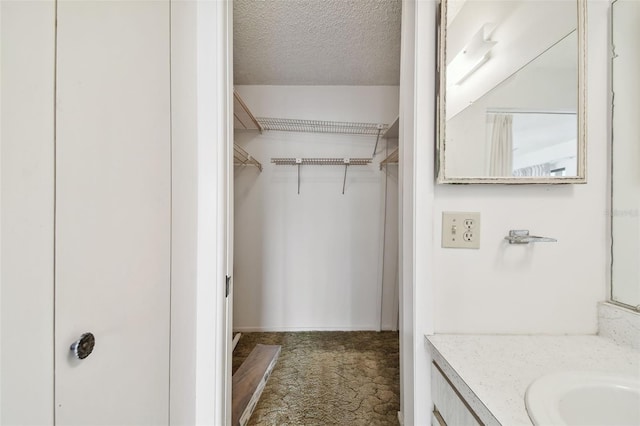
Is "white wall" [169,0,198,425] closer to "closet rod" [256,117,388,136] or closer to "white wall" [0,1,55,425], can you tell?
"white wall" [0,1,55,425]

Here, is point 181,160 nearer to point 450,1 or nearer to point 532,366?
point 450,1

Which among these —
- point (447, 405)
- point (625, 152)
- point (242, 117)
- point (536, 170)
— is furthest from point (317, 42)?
point (447, 405)

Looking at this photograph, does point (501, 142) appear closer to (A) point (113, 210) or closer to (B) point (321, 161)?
(A) point (113, 210)

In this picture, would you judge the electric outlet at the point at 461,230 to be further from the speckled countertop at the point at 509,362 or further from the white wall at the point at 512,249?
the speckled countertop at the point at 509,362

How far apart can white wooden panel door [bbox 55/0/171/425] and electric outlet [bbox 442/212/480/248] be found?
36.9 inches

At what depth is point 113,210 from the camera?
549mm

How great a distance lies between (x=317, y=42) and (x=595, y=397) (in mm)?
2232

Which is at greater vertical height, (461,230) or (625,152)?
(625,152)

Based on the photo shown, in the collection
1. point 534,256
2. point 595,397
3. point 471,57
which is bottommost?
point 595,397

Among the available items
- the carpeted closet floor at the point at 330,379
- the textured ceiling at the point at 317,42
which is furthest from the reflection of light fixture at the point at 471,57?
the carpeted closet floor at the point at 330,379

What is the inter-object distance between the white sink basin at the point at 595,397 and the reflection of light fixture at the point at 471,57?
923 mm

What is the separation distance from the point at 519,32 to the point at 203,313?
1535 millimetres

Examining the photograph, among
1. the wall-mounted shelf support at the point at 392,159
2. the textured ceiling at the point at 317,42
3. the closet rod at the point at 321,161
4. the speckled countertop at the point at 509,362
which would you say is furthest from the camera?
the closet rod at the point at 321,161

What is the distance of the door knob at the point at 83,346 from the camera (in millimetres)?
457
